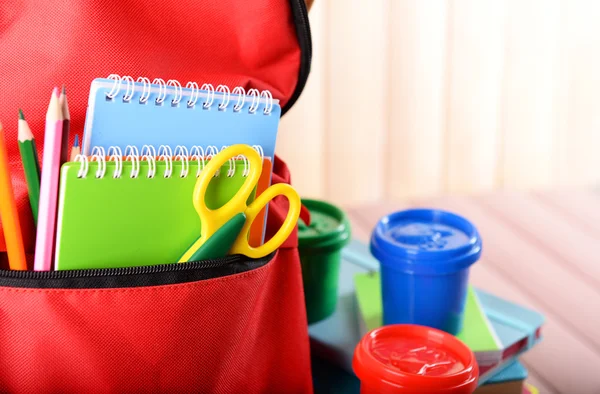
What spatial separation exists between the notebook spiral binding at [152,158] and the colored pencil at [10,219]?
5cm

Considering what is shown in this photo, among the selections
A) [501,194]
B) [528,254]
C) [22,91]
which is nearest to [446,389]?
[22,91]

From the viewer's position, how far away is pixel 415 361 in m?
0.57

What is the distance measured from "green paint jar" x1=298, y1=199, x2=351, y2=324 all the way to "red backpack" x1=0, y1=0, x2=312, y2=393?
5.8 inches

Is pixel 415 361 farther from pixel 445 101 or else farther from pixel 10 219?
pixel 445 101

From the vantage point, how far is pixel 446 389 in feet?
1.73

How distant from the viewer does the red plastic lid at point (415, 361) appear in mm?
528

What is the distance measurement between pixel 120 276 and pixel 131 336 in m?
0.05

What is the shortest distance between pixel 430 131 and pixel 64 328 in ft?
3.65

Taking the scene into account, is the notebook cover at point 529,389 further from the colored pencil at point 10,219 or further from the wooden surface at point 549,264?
the colored pencil at point 10,219

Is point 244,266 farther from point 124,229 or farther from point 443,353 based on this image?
point 443,353

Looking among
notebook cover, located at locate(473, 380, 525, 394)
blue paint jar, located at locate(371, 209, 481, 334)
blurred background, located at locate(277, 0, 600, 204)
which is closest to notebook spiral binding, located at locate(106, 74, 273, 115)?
blue paint jar, located at locate(371, 209, 481, 334)

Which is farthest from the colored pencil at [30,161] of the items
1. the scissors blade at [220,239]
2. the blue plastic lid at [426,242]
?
the blue plastic lid at [426,242]

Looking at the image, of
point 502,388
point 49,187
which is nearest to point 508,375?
point 502,388

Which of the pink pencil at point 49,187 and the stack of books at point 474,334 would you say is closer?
the pink pencil at point 49,187
